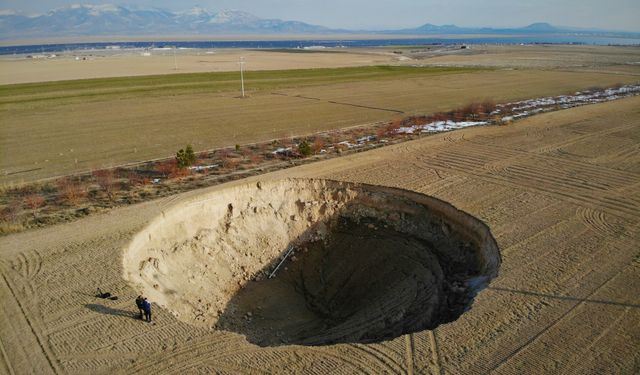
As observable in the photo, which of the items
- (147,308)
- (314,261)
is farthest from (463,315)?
(147,308)

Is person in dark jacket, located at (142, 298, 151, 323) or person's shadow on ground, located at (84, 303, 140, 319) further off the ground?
person in dark jacket, located at (142, 298, 151, 323)

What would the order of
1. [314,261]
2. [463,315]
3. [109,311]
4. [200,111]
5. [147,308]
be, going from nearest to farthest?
[147,308] < [463,315] < [109,311] < [314,261] < [200,111]

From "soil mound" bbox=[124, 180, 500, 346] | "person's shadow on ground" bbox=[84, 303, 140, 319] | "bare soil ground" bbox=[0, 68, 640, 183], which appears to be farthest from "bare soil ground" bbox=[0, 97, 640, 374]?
"bare soil ground" bbox=[0, 68, 640, 183]

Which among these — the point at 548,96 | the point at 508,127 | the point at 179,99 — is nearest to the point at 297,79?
the point at 179,99

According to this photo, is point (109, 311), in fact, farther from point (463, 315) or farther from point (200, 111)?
point (200, 111)

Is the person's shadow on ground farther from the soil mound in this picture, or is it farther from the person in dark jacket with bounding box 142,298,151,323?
the soil mound

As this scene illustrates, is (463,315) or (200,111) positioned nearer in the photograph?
(463,315)

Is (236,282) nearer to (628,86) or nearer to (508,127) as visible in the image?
(508,127)
